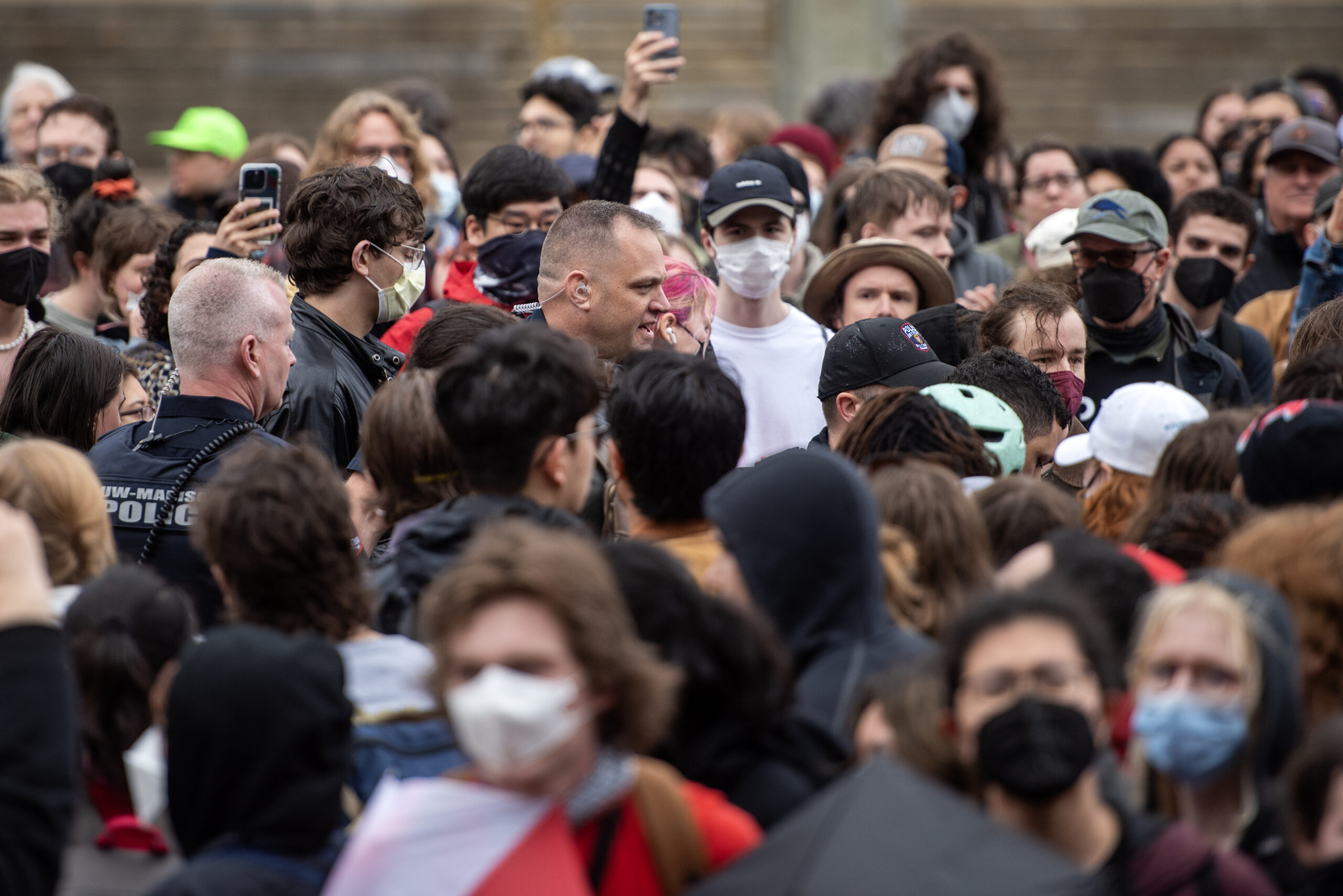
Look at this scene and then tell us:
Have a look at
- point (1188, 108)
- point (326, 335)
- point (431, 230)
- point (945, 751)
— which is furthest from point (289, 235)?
point (1188, 108)

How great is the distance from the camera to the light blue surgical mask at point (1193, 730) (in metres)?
2.70

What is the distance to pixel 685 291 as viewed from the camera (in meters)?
5.41

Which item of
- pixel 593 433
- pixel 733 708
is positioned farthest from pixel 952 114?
pixel 733 708

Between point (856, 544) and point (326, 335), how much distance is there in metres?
2.69

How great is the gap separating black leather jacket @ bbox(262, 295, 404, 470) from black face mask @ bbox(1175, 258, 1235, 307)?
344 centimetres

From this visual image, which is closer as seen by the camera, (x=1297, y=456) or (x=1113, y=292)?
(x=1297, y=456)

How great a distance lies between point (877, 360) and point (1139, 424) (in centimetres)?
98

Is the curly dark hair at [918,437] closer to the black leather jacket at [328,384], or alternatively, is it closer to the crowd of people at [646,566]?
the crowd of people at [646,566]

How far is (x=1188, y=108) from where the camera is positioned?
56.4 ft

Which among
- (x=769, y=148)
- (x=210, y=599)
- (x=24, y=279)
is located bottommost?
(x=210, y=599)

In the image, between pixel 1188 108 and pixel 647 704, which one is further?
pixel 1188 108

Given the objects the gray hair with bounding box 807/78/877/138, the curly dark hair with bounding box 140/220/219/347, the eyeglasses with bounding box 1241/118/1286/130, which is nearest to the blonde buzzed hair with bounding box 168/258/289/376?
the curly dark hair with bounding box 140/220/219/347

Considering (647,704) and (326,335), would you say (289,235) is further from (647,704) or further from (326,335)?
(647,704)

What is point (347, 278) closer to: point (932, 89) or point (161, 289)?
point (161, 289)
